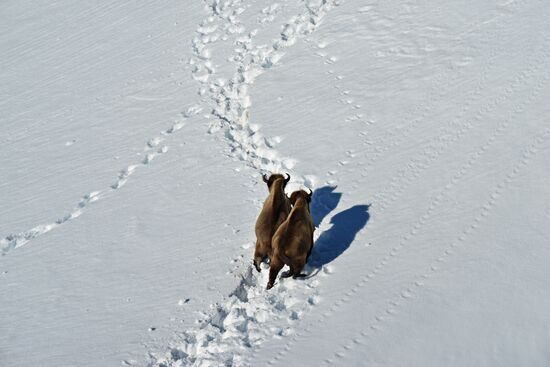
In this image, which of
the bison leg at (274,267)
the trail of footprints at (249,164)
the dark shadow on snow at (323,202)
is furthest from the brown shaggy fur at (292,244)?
the dark shadow on snow at (323,202)

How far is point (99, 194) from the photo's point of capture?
1241 centimetres

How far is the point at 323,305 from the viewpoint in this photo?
26.9 ft

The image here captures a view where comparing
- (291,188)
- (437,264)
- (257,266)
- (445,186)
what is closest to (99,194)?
(291,188)

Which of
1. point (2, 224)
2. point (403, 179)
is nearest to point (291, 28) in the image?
point (403, 179)

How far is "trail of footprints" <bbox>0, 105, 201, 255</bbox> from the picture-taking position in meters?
11.6

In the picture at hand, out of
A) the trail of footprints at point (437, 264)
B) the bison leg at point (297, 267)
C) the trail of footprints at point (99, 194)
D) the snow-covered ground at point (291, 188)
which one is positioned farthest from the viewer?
the trail of footprints at point (99, 194)

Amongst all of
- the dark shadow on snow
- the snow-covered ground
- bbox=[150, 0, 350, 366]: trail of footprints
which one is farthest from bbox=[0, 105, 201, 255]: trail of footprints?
the dark shadow on snow

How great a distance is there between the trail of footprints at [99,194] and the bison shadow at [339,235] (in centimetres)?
471

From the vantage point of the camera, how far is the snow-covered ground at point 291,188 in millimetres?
7844

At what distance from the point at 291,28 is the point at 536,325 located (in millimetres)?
10729

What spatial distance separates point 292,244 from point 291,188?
7.97 ft

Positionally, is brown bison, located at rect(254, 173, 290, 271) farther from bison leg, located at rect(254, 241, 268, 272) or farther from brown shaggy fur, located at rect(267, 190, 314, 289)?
brown shaggy fur, located at rect(267, 190, 314, 289)

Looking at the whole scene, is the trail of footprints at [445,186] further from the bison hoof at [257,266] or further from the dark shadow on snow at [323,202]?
the bison hoof at [257,266]

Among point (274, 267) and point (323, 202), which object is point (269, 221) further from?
point (323, 202)
